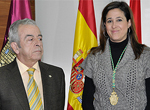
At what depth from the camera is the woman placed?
5.85ft

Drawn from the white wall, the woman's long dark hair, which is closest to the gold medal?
the woman's long dark hair

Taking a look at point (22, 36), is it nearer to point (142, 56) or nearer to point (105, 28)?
point (105, 28)

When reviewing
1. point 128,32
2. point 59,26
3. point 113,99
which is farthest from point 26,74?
point 59,26

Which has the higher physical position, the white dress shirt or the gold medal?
the white dress shirt

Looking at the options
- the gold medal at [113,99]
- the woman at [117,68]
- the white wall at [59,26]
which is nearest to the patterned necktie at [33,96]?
the woman at [117,68]

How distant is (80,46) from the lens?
273 centimetres

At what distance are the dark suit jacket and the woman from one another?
0.91ft

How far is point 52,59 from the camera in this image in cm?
373

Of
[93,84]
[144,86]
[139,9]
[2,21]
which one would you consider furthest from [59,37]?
[144,86]

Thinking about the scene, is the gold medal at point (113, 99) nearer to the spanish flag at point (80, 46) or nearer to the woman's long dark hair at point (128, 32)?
the woman's long dark hair at point (128, 32)

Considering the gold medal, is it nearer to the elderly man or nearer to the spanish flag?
the elderly man

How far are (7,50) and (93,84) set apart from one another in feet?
4.36

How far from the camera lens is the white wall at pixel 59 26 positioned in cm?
353

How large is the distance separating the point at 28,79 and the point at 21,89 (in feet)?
0.41
